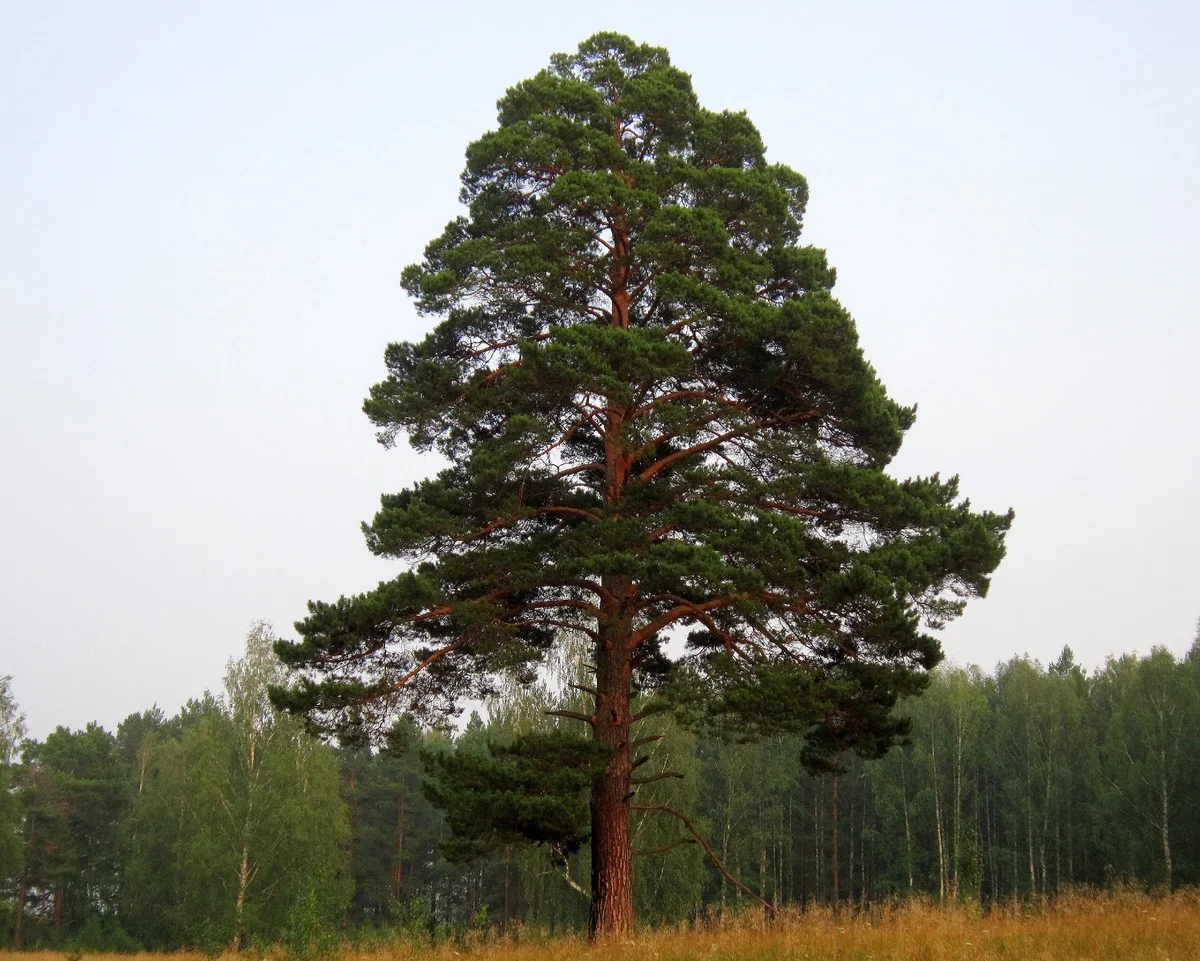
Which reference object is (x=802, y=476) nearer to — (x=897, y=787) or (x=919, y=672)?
(x=919, y=672)

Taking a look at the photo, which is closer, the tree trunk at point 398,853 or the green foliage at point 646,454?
the green foliage at point 646,454

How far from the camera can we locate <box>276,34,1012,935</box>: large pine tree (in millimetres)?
14773

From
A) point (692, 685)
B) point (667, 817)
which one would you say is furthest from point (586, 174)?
point (667, 817)

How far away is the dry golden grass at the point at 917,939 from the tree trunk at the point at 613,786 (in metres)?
0.66

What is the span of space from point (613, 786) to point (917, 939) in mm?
5085

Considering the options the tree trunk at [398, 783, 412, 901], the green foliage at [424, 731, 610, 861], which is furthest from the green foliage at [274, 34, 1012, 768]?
the tree trunk at [398, 783, 412, 901]

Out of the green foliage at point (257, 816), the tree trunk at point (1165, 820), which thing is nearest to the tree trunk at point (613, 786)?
the green foliage at point (257, 816)

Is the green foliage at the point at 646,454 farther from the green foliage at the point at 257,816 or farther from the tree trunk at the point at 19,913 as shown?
the tree trunk at the point at 19,913

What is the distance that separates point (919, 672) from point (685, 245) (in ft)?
22.3

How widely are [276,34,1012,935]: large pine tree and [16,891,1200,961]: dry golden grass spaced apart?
74.5 inches

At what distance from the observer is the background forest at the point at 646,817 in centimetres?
3953

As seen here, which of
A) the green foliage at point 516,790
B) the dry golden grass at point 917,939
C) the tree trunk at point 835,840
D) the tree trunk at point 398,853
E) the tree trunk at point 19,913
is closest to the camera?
the dry golden grass at point 917,939

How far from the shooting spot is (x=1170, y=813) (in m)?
40.2

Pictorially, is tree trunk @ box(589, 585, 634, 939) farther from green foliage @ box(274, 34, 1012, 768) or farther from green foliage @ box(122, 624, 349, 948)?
green foliage @ box(122, 624, 349, 948)
